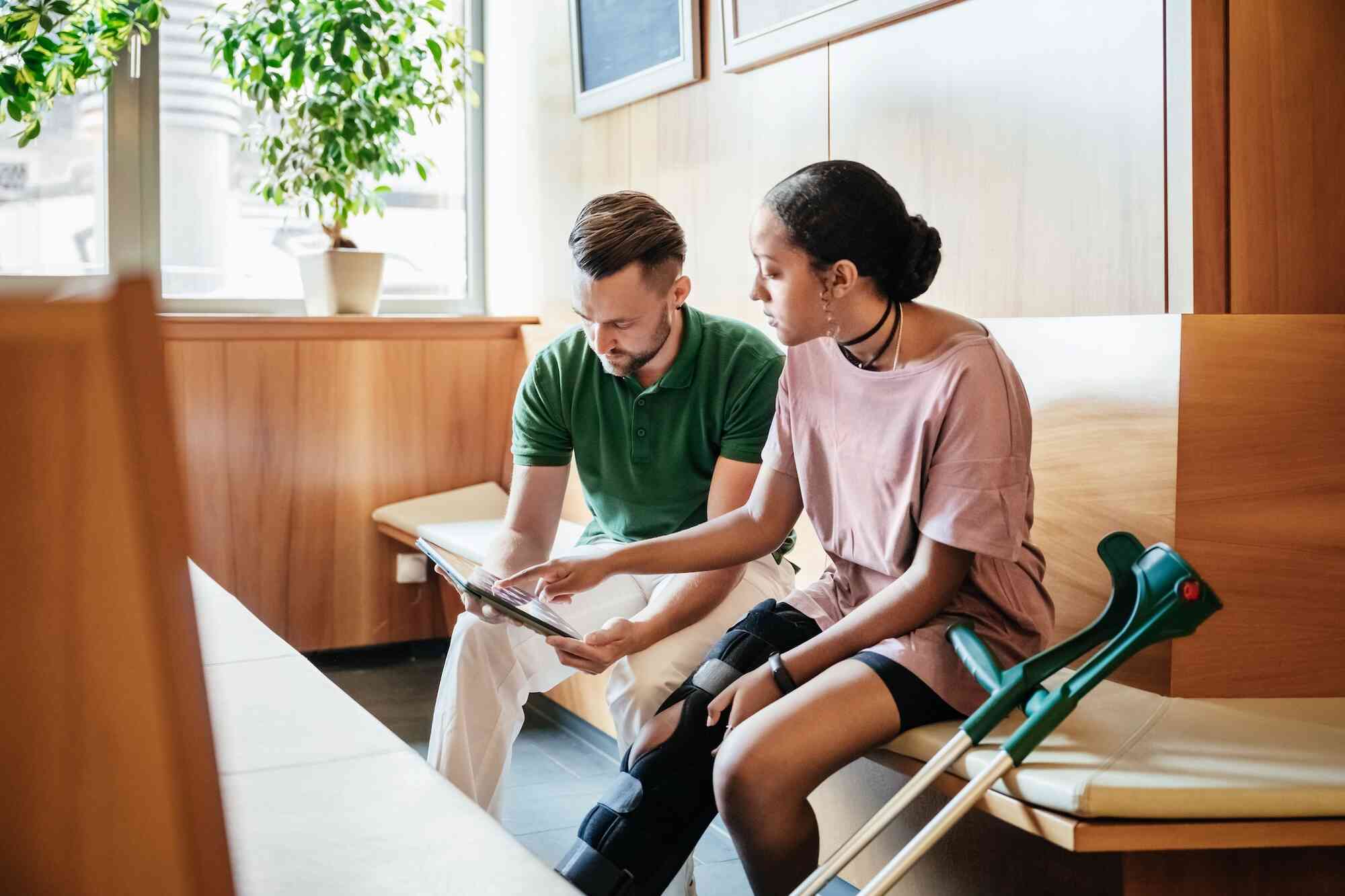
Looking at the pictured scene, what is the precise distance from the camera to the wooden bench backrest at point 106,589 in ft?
1.59

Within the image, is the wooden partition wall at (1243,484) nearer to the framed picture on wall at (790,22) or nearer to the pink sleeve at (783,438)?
the pink sleeve at (783,438)

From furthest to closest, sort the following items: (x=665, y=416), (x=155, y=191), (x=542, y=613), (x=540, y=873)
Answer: (x=155, y=191)
(x=665, y=416)
(x=542, y=613)
(x=540, y=873)

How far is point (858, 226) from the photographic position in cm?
179

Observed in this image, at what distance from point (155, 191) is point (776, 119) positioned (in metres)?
2.33

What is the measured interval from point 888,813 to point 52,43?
336 cm

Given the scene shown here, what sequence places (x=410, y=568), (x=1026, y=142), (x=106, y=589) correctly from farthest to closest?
(x=410, y=568) < (x=1026, y=142) < (x=106, y=589)

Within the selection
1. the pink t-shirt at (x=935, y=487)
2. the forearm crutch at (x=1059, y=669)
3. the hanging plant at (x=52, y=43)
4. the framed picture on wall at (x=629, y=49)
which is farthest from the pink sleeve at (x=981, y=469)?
the hanging plant at (x=52, y=43)

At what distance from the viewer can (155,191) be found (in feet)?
13.7

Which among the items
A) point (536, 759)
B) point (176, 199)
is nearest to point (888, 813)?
point (536, 759)

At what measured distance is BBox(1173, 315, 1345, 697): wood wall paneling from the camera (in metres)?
1.82

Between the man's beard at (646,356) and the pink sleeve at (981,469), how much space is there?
2.23 feet

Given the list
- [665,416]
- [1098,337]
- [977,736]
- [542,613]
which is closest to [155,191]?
[665,416]

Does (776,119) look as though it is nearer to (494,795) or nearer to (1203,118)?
(1203,118)

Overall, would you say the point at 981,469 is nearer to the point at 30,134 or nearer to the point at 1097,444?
the point at 1097,444
